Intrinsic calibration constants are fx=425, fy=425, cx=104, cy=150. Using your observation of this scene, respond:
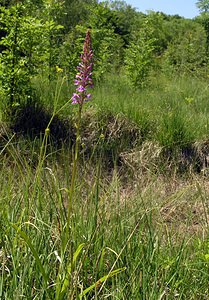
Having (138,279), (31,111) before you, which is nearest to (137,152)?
(31,111)

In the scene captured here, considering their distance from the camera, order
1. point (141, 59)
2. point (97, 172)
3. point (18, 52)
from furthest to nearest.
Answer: point (141, 59), point (18, 52), point (97, 172)

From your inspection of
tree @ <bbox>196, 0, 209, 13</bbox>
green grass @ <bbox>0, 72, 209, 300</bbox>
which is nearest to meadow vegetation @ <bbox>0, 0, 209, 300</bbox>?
green grass @ <bbox>0, 72, 209, 300</bbox>

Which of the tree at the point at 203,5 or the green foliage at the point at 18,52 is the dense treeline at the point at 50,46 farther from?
the tree at the point at 203,5

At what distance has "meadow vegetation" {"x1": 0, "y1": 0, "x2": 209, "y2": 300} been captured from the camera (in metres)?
1.81

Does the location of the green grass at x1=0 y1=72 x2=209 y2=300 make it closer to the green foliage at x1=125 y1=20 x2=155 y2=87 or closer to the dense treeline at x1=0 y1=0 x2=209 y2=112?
the dense treeline at x1=0 y1=0 x2=209 y2=112

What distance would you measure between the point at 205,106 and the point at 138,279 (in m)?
4.78

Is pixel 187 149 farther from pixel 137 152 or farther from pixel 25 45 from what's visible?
pixel 25 45

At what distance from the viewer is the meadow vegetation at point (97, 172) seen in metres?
1.81

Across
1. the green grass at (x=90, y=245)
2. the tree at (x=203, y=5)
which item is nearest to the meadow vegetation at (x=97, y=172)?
the green grass at (x=90, y=245)

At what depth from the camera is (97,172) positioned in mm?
1989

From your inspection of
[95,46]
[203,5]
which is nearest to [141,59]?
[95,46]

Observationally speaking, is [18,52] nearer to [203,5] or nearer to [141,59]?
[141,59]

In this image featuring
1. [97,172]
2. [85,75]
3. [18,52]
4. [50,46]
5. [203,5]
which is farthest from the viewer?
[203,5]

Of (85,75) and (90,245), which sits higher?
(85,75)
